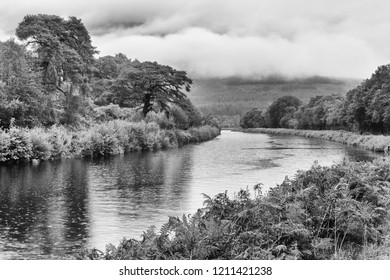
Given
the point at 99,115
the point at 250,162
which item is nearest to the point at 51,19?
the point at 99,115

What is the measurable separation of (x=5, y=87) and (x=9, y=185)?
51.4 ft

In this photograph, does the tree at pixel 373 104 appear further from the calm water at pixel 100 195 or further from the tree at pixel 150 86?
the calm water at pixel 100 195

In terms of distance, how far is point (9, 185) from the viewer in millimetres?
20562

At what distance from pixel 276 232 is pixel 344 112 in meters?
71.5

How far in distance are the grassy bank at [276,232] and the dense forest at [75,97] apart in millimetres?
22033

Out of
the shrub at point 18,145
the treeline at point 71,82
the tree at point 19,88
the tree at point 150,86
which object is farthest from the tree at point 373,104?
the shrub at point 18,145

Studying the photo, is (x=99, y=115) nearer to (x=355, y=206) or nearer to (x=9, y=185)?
(x=9, y=185)

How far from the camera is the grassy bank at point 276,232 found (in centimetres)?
830

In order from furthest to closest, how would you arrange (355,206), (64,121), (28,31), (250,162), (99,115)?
(99,115) < (64,121) < (28,31) < (250,162) < (355,206)

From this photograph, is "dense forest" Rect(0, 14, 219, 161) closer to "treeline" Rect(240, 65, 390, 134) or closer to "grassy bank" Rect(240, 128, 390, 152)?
"treeline" Rect(240, 65, 390, 134)

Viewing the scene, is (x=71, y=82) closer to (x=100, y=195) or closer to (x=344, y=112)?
(x=100, y=195)

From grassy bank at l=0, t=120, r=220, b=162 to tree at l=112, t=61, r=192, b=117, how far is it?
3.11 meters

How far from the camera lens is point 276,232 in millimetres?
9062

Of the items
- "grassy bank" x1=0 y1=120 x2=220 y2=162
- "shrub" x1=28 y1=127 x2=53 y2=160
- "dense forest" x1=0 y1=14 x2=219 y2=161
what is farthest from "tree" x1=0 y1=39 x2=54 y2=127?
"shrub" x1=28 y1=127 x2=53 y2=160
